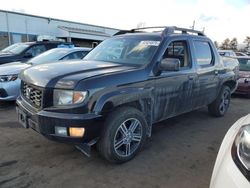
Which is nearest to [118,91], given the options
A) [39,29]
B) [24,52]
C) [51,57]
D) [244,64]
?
[51,57]

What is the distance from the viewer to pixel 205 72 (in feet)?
15.9

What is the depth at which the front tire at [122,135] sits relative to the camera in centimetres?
312

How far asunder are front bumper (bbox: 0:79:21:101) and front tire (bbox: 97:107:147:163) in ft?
12.1

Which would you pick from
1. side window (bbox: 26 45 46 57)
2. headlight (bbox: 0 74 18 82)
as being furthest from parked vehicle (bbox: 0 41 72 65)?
headlight (bbox: 0 74 18 82)

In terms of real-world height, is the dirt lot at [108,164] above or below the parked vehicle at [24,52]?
below

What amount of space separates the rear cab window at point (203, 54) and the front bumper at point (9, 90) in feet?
13.9

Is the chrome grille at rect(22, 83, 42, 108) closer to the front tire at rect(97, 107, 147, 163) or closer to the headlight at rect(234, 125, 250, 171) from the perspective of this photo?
the front tire at rect(97, 107, 147, 163)

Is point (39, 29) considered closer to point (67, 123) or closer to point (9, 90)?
point (9, 90)

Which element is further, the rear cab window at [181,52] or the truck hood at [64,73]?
the rear cab window at [181,52]

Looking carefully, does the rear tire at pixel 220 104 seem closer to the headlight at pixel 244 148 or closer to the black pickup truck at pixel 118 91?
the black pickup truck at pixel 118 91

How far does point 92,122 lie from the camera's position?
2932 millimetres

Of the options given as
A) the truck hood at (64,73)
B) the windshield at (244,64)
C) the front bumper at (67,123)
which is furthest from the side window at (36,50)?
the windshield at (244,64)


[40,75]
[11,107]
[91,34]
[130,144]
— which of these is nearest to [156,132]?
[130,144]

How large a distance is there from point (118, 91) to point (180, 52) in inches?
71.6
